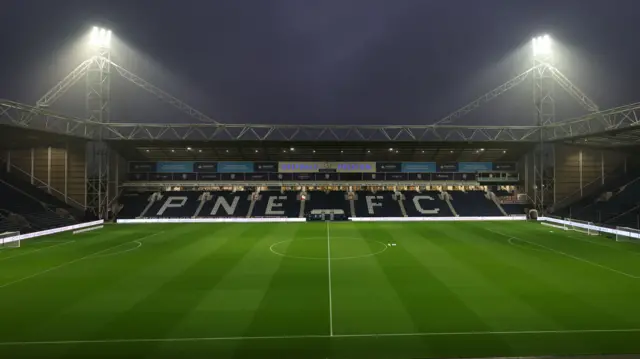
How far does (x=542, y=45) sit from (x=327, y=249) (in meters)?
32.3

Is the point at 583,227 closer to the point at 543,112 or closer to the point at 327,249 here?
the point at 543,112

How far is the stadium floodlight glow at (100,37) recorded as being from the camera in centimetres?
3509

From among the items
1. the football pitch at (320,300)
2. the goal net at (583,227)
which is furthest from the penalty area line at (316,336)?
the goal net at (583,227)

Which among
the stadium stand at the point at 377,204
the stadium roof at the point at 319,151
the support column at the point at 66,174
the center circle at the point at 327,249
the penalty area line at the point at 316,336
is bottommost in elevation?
the penalty area line at the point at 316,336

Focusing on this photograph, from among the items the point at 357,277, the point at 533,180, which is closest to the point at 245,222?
the point at 357,277

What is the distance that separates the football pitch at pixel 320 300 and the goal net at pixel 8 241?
205 cm

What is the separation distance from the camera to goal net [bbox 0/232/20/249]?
23.6m

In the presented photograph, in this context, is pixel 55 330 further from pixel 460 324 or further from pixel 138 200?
pixel 138 200

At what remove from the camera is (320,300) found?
488 inches

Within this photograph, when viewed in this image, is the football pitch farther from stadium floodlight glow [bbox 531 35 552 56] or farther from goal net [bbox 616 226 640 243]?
stadium floodlight glow [bbox 531 35 552 56]

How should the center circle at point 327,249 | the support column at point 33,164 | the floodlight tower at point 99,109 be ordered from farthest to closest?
1. the floodlight tower at point 99,109
2. the support column at point 33,164
3. the center circle at point 327,249

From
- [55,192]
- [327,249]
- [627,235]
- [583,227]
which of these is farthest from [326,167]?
[627,235]

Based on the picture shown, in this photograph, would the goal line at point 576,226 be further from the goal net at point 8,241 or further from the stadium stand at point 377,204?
the goal net at point 8,241

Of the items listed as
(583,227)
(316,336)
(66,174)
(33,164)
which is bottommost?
(316,336)
